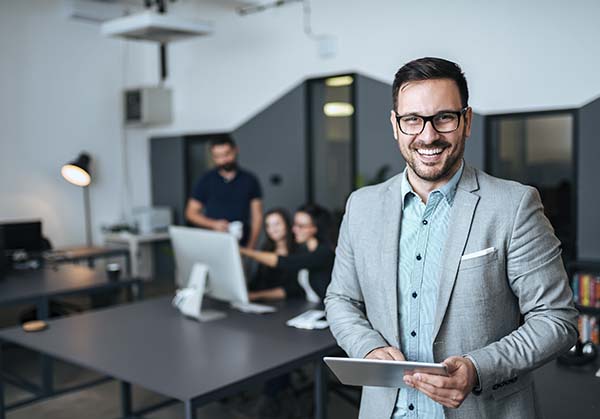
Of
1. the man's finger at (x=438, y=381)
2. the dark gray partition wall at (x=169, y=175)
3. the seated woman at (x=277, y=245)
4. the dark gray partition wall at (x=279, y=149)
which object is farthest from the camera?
the dark gray partition wall at (x=169, y=175)

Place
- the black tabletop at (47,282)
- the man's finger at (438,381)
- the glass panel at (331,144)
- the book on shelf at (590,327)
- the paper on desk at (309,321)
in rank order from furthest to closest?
the glass panel at (331,144) → the book on shelf at (590,327) → the black tabletop at (47,282) → the paper on desk at (309,321) → the man's finger at (438,381)

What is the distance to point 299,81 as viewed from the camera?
6.14 metres

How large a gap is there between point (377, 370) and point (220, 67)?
6.01m

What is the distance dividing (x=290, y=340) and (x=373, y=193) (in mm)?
1400

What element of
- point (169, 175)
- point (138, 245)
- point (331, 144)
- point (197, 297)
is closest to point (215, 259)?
point (197, 297)

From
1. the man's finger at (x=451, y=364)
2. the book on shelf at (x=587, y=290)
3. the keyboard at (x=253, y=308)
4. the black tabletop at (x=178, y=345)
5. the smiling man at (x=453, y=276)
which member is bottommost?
the book on shelf at (x=587, y=290)

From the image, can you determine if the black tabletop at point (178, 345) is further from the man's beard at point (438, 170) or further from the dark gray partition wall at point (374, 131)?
the dark gray partition wall at point (374, 131)

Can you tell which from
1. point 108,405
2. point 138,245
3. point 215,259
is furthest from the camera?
point 138,245

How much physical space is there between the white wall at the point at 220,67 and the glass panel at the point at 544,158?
0.18m

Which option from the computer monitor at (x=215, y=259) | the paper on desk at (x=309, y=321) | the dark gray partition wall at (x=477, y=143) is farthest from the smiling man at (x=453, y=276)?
the dark gray partition wall at (x=477, y=143)

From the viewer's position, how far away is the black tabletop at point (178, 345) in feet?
7.61

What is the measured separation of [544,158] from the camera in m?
4.86

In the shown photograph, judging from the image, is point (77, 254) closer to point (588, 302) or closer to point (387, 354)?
point (588, 302)

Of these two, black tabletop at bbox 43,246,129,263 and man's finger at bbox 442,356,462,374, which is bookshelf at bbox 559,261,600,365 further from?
black tabletop at bbox 43,246,129,263
